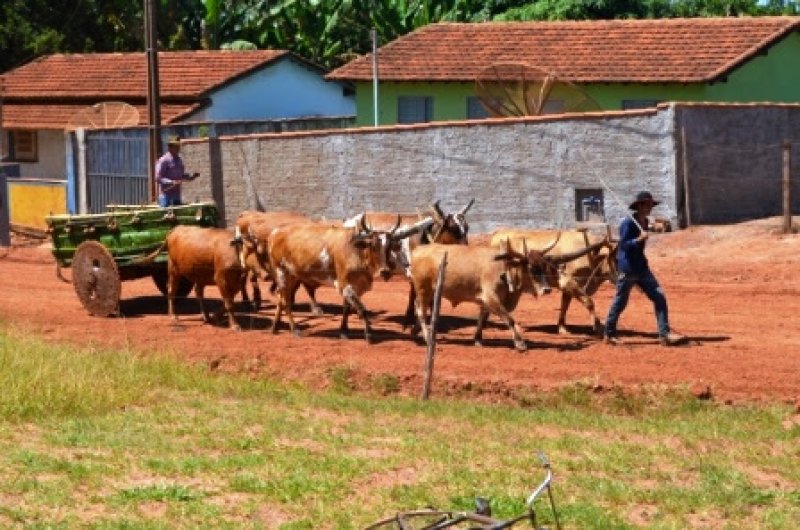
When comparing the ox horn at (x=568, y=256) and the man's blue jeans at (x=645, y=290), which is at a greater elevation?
the ox horn at (x=568, y=256)

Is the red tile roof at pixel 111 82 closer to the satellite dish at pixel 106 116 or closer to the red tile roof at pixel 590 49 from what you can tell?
the satellite dish at pixel 106 116

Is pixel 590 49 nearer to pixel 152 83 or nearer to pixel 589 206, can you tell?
pixel 589 206

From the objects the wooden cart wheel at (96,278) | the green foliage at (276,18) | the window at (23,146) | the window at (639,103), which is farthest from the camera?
the green foliage at (276,18)

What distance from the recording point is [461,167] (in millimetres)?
29328

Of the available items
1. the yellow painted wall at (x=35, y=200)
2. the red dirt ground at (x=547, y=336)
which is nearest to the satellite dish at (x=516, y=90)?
the red dirt ground at (x=547, y=336)

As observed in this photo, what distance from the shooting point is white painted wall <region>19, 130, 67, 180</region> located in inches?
1679

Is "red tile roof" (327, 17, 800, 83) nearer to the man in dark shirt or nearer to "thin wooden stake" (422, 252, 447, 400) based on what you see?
the man in dark shirt

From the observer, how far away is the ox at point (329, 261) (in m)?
19.9

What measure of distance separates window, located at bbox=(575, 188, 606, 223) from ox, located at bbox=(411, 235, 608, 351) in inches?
342

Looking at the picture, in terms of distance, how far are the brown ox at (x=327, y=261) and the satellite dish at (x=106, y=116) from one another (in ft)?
53.9

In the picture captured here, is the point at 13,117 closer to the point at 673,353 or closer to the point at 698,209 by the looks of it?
the point at 698,209

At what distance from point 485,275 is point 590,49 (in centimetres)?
1782

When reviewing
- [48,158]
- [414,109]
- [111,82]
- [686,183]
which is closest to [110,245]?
[686,183]

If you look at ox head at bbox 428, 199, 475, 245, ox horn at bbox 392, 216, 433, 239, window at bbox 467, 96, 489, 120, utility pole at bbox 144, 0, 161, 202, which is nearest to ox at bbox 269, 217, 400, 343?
ox horn at bbox 392, 216, 433, 239
